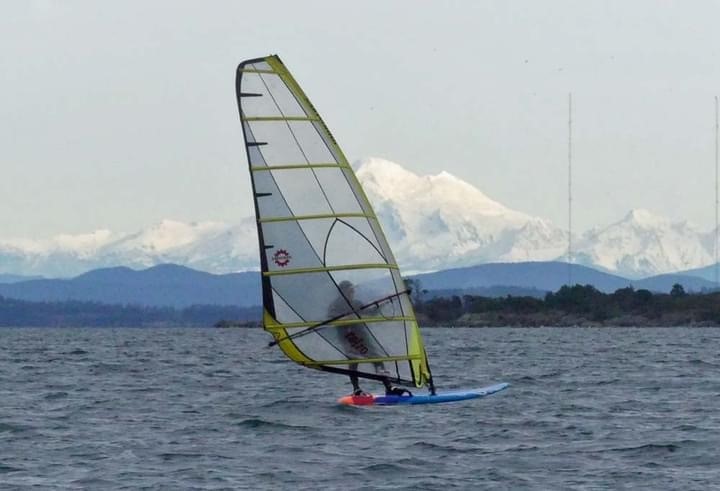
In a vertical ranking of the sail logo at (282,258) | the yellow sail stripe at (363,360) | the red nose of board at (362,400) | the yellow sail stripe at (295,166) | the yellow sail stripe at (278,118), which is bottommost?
the red nose of board at (362,400)

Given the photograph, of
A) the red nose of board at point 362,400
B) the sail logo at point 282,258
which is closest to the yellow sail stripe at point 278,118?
the sail logo at point 282,258

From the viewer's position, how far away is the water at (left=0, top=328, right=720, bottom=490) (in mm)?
30359

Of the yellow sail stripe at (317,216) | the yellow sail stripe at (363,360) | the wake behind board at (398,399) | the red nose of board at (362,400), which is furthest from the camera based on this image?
the red nose of board at (362,400)

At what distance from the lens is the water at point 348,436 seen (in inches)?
1195

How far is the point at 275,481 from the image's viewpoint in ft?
98.2

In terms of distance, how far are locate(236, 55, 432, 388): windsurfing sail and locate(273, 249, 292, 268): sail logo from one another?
0.02 metres

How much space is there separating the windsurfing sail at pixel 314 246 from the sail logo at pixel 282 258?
0.07 ft

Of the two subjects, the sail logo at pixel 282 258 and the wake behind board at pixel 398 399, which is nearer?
the sail logo at pixel 282 258

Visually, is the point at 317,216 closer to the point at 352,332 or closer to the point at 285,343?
the point at 352,332

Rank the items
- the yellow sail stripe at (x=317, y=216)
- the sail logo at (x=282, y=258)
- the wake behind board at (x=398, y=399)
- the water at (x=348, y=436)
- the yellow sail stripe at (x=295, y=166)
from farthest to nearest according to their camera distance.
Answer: the wake behind board at (x=398, y=399) → the sail logo at (x=282, y=258) → the yellow sail stripe at (x=317, y=216) → the yellow sail stripe at (x=295, y=166) → the water at (x=348, y=436)

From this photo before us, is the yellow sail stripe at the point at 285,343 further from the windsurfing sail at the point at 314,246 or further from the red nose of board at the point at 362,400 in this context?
the red nose of board at the point at 362,400

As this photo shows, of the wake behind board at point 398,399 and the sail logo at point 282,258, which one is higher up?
the sail logo at point 282,258

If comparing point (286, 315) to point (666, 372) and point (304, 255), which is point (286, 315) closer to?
point (304, 255)

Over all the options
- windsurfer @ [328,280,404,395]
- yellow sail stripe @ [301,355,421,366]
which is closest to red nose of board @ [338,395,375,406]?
windsurfer @ [328,280,404,395]
